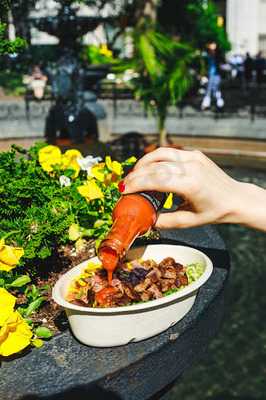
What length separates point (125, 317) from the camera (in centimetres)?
196

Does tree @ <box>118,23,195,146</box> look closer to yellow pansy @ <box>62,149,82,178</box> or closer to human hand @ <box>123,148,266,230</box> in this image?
yellow pansy @ <box>62,149,82,178</box>

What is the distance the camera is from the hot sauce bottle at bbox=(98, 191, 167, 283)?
6.23 ft

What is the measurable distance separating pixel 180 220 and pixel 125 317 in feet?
1.45

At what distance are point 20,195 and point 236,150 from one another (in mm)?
9710

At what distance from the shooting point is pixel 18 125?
11922 millimetres

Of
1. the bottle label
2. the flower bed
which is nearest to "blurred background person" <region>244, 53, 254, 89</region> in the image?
the flower bed

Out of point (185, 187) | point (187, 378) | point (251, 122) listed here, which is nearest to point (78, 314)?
point (185, 187)

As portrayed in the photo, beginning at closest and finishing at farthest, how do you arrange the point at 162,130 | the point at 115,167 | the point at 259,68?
the point at 115,167
the point at 162,130
the point at 259,68

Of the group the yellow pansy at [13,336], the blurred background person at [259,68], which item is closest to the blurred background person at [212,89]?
the blurred background person at [259,68]

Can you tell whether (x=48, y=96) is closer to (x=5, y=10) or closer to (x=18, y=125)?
(x=18, y=125)

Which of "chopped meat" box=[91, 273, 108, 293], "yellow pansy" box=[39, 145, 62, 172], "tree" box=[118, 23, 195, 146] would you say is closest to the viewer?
"chopped meat" box=[91, 273, 108, 293]

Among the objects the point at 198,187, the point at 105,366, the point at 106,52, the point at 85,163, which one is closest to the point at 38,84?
the point at 106,52

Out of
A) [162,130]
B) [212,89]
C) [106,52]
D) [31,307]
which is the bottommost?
[162,130]

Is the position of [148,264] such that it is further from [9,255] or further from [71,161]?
[71,161]
